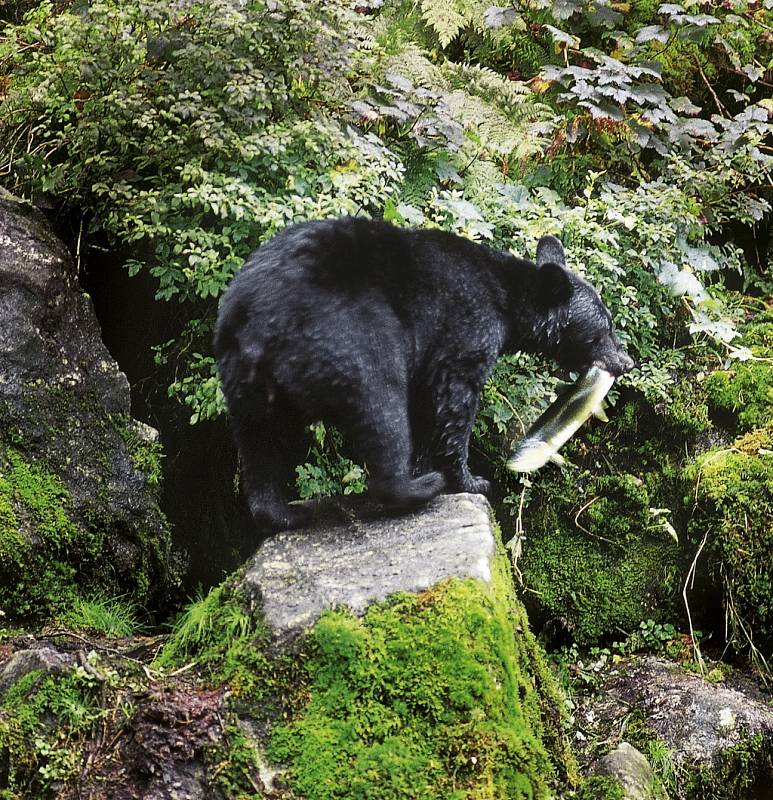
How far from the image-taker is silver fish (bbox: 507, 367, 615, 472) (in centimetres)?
410

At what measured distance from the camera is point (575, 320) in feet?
13.9

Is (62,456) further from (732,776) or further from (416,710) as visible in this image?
(732,776)

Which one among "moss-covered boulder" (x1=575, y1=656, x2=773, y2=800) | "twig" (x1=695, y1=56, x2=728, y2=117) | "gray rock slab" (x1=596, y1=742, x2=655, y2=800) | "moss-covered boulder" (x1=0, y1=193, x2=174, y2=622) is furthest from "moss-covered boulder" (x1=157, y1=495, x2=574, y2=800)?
"twig" (x1=695, y1=56, x2=728, y2=117)

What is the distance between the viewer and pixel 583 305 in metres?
4.23

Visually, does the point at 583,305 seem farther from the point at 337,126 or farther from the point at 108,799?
the point at 108,799

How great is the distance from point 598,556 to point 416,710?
2932 mm

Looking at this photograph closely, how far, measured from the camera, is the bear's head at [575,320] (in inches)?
160

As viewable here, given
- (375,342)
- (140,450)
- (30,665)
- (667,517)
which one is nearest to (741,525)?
(667,517)

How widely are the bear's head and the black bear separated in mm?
12

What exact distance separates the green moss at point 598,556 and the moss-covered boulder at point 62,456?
7.54ft

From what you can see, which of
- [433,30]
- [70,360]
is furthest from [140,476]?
[433,30]

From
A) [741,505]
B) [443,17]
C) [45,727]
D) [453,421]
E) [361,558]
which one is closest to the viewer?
[45,727]

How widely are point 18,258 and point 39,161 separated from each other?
929 mm

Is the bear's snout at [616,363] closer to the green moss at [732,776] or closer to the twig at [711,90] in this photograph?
the green moss at [732,776]
